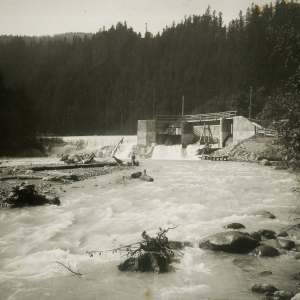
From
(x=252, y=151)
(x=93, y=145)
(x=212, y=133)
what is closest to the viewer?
(x=252, y=151)

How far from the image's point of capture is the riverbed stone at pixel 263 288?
4.88m

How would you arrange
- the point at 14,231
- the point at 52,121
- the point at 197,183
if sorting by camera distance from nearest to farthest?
the point at 14,231 → the point at 197,183 → the point at 52,121

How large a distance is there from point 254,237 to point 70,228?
15.8 feet

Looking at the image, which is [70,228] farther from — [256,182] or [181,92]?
[181,92]

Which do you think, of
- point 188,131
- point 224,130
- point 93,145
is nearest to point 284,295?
point 224,130

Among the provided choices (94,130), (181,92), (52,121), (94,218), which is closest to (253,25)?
(181,92)

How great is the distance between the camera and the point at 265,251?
651cm

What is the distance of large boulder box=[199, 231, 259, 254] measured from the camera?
265 inches

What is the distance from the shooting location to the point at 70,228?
8.47 m

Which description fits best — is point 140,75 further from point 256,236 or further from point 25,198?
point 256,236

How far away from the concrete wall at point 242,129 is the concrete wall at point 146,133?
1087 cm

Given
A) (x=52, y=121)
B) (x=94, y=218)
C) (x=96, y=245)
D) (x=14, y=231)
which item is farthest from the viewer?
(x=52, y=121)

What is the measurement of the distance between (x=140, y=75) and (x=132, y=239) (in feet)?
256

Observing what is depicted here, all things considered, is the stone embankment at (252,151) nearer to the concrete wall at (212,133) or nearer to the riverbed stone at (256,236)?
→ the concrete wall at (212,133)
